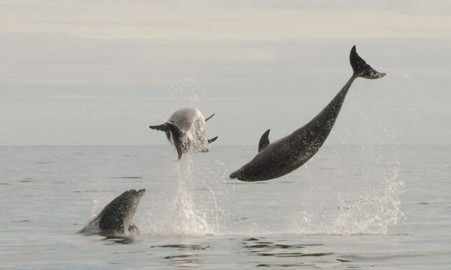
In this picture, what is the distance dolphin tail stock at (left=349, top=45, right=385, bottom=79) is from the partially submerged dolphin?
4834 millimetres

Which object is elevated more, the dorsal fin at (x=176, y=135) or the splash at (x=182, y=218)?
the dorsal fin at (x=176, y=135)

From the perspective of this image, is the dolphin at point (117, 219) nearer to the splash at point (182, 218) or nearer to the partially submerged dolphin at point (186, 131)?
the splash at point (182, 218)

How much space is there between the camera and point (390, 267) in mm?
21500

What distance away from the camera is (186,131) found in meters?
26.9

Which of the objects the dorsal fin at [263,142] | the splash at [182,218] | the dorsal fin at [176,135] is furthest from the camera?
the splash at [182,218]

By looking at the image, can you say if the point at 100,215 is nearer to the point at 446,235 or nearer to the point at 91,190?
the point at 446,235

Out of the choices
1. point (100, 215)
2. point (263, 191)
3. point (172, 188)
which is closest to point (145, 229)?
point (100, 215)

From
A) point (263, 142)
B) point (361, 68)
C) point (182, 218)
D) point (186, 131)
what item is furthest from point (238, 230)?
A: point (361, 68)

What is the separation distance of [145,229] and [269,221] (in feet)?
15.3

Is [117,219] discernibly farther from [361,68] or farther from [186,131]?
[361,68]

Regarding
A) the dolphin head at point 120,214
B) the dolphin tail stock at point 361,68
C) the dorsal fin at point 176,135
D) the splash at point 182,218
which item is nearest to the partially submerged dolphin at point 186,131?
the dorsal fin at point 176,135

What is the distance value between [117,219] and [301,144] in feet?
23.0

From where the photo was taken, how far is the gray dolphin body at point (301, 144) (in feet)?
77.6

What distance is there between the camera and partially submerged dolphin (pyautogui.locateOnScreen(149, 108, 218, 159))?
26766 millimetres
